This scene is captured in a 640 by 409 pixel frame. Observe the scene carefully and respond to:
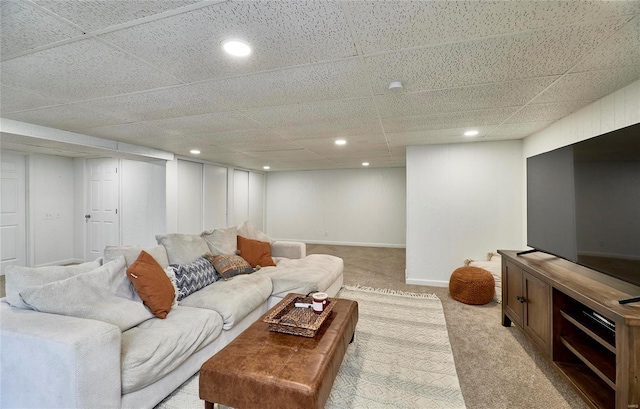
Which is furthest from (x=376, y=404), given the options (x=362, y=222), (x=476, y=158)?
(x=362, y=222)

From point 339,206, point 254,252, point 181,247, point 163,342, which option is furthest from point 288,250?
point 339,206

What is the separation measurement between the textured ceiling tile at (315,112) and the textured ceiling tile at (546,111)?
57.4 inches

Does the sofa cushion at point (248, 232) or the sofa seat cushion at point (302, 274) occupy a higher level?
the sofa cushion at point (248, 232)

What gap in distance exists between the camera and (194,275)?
254 centimetres

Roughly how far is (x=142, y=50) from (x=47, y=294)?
1490mm

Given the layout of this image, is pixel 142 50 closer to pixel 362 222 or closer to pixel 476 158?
pixel 476 158

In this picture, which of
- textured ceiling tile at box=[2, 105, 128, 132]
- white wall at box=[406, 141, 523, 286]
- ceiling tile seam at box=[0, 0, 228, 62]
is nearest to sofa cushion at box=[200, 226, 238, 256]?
textured ceiling tile at box=[2, 105, 128, 132]

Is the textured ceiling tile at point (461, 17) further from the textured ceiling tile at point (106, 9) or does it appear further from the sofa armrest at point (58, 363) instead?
the sofa armrest at point (58, 363)

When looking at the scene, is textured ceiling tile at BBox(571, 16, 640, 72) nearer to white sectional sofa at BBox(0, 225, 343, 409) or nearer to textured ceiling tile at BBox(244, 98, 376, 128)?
textured ceiling tile at BBox(244, 98, 376, 128)

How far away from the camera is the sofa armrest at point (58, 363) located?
4.13 ft

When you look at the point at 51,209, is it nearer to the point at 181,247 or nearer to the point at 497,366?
the point at 181,247

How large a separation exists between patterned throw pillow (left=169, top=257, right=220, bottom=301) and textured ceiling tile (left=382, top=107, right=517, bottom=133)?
2.40m

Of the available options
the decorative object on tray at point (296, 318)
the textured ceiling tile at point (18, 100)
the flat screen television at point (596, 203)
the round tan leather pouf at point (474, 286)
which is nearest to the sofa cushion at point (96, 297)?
the decorative object on tray at point (296, 318)

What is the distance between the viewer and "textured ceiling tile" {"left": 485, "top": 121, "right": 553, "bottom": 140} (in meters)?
3.11
